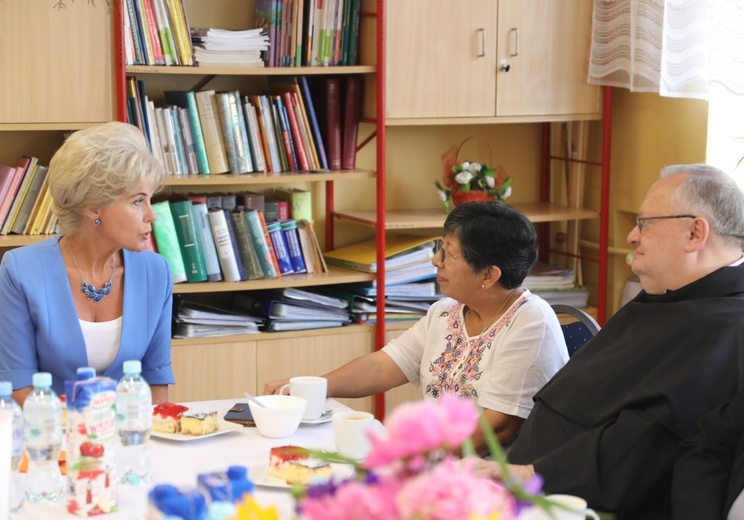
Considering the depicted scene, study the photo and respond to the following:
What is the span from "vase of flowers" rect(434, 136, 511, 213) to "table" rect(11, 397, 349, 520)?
6.05 feet

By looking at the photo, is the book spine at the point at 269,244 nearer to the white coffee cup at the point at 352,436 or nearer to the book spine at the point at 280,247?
the book spine at the point at 280,247

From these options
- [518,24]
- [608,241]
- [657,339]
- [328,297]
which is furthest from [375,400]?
[657,339]

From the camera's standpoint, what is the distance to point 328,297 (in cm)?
378

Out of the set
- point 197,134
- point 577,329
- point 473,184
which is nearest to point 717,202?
point 577,329

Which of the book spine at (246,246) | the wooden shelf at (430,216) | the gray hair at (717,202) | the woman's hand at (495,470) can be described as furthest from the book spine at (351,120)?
the woman's hand at (495,470)

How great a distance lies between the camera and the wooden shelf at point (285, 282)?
353 centimetres

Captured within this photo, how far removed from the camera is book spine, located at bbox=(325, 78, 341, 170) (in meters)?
3.75

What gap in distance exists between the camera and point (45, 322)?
240 cm

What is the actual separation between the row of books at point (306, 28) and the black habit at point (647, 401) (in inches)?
73.8

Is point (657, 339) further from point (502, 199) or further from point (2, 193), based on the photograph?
point (2, 193)

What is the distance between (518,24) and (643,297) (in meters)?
1.81

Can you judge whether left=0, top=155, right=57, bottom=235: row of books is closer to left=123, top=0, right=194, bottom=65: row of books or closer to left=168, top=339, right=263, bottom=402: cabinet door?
left=123, top=0, right=194, bottom=65: row of books

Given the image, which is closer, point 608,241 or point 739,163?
point 739,163

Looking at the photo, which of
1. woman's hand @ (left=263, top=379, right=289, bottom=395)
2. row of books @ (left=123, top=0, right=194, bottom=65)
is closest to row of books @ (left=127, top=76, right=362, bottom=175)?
row of books @ (left=123, top=0, right=194, bottom=65)
